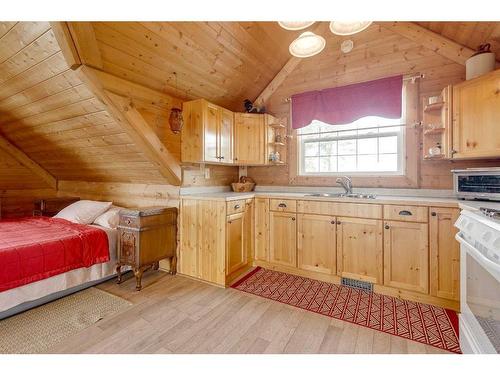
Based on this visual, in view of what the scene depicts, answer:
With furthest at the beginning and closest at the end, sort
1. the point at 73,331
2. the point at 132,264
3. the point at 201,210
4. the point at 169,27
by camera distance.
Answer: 1. the point at 201,210
2. the point at 132,264
3. the point at 169,27
4. the point at 73,331

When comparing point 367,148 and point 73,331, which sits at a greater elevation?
point 367,148

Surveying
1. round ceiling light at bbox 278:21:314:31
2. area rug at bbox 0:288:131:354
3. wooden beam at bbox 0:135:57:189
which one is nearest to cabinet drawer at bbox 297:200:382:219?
round ceiling light at bbox 278:21:314:31

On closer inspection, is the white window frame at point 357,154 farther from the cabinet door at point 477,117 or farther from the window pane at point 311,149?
the cabinet door at point 477,117

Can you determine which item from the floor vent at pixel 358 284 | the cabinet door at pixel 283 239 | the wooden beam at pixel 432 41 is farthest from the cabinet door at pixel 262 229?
the wooden beam at pixel 432 41

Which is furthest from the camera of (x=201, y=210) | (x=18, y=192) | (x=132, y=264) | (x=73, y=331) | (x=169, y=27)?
(x=18, y=192)

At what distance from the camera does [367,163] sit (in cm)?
302

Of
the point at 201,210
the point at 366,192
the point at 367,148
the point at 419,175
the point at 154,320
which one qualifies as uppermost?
the point at 367,148

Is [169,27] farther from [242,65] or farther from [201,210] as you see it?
[201,210]

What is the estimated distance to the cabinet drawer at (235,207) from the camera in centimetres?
255

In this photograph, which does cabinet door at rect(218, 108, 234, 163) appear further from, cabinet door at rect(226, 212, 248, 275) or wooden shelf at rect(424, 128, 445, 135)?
wooden shelf at rect(424, 128, 445, 135)

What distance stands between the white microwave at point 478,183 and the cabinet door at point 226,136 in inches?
92.7

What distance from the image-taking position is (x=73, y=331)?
5.79ft
